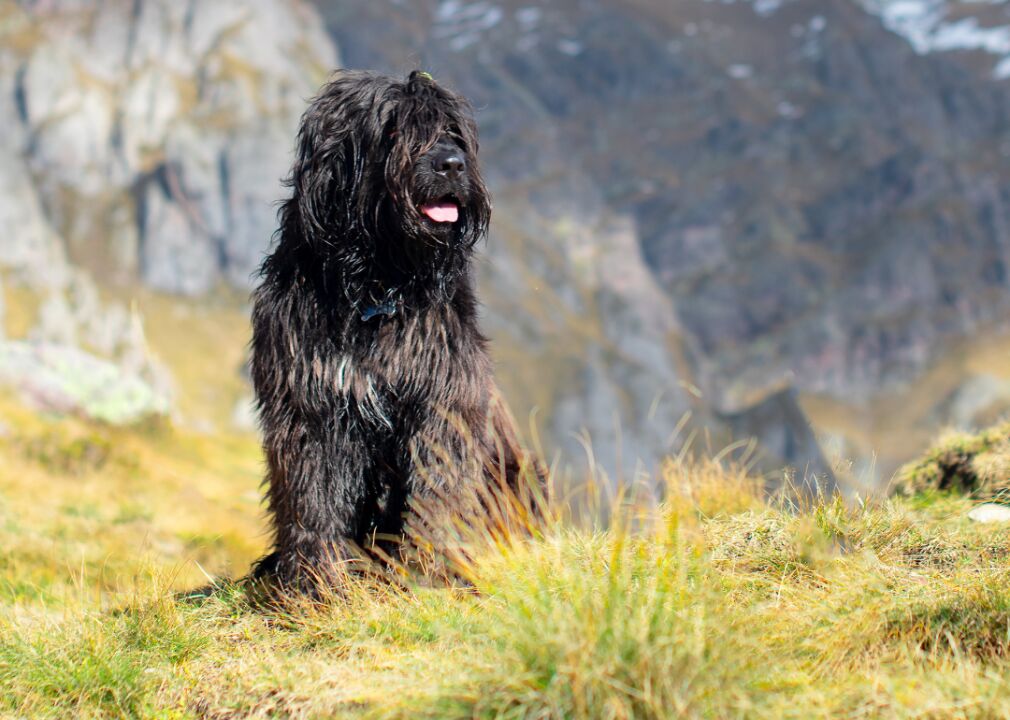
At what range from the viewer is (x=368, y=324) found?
584 cm

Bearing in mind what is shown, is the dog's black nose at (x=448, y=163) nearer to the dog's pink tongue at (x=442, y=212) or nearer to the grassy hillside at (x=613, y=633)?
the dog's pink tongue at (x=442, y=212)

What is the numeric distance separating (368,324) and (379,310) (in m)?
0.12

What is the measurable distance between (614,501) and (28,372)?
20366 millimetres

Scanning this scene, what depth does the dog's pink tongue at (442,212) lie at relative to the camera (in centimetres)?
562

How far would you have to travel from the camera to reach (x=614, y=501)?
439cm

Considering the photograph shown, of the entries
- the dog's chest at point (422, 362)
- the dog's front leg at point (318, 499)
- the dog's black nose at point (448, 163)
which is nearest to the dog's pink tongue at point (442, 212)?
the dog's black nose at point (448, 163)

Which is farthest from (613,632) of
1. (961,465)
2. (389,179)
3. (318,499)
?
(961,465)

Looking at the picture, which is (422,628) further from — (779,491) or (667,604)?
(779,491)

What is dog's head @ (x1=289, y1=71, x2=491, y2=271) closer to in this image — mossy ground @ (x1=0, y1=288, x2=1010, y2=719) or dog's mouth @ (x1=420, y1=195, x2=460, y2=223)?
dog's mouth @ (x1=420, y1=195, x2=460, y2=223)

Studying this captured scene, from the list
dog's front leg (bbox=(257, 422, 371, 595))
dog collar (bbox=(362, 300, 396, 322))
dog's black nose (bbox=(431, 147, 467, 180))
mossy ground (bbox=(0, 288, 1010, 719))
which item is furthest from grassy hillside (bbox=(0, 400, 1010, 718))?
dog's black nose (bbox=(431, 147, 467, 180))

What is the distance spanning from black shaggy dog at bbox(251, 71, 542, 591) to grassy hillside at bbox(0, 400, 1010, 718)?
0.63 metres

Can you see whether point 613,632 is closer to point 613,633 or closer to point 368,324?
point 613,633

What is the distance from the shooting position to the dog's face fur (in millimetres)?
5609

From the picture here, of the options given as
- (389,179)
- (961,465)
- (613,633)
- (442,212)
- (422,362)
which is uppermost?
(389,179)
